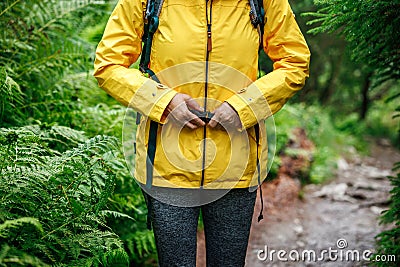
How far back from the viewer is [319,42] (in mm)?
10500

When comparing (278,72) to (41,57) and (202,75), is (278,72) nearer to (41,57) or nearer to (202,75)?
(202,75)

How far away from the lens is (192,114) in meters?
2.51

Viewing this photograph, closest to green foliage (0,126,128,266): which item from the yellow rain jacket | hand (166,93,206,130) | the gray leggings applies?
the gray leggings

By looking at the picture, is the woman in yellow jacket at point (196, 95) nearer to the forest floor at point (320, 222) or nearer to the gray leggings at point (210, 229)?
the gray leggings at point (210, 229)

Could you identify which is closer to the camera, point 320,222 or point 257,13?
point 257,13

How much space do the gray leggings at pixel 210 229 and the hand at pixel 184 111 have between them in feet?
1.53

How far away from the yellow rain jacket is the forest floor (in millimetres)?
2612

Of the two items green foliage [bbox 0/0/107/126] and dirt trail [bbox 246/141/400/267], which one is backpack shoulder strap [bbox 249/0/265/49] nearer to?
green foliage [bbox 0/0/107/126]

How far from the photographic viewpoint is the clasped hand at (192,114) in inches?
99.2

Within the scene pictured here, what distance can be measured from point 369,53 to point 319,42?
6986 mm

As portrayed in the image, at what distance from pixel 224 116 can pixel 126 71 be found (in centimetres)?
58

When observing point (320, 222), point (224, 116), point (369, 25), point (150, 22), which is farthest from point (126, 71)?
point (320, 222)

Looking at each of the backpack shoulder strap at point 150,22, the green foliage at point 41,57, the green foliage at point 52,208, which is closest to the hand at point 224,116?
the backpack shoulder strap at point 150,22

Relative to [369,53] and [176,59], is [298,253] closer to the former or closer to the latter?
[369,53]
